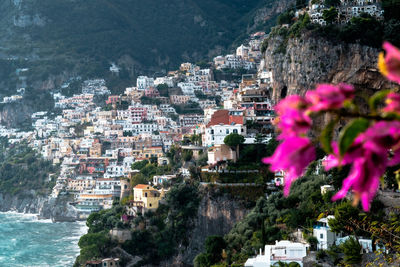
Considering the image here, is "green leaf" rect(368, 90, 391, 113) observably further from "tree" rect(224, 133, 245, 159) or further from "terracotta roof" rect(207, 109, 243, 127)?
"terracotta roof" rect(207, 109, 243, 127)

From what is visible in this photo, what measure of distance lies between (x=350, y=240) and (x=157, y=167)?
23123 millimetres

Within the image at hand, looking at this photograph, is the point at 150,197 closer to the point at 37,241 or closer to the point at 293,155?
the point at 37,241

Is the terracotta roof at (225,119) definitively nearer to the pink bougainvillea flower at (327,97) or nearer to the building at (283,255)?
the building at (283,255)

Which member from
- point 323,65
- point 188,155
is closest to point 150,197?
point 188,155

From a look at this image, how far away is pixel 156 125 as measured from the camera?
182ft

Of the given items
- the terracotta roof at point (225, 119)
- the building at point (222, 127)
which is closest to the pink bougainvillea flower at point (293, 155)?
the building at point (222, 127)

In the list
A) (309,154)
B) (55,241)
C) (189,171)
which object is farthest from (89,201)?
(309,154)

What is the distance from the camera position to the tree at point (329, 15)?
102 ft

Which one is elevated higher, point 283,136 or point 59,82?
point 59,82

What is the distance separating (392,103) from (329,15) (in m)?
31.2

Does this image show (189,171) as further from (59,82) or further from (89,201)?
(59,82)

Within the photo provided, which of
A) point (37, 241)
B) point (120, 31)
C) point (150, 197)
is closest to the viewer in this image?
point (150, 197)

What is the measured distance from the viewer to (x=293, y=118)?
3.95ft

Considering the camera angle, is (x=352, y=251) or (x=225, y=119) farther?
(x=225, y=119)
